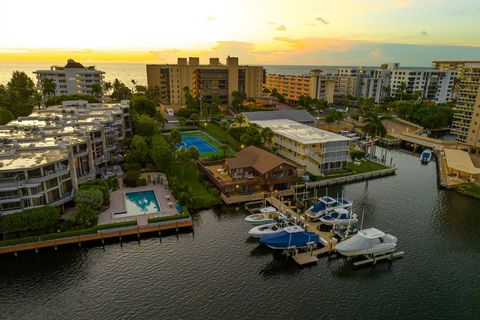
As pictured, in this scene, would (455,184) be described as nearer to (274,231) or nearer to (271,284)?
(274,231)

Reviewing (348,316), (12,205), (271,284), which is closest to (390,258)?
(348,316)

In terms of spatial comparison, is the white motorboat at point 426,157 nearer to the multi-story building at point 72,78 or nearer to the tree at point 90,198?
the tree at point 90,198

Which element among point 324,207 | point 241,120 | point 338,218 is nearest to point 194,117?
point 241,120

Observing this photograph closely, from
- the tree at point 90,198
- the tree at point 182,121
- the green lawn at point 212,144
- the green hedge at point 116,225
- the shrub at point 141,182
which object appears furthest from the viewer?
the tree at point 182,121

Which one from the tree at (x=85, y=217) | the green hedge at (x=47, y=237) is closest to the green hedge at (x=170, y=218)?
the green hedge at (x=47, y=237)

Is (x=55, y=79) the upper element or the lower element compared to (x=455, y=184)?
upper
